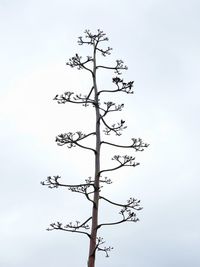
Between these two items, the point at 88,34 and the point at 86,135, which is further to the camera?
the point at 88,34

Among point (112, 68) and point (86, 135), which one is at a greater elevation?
point (112, 68)

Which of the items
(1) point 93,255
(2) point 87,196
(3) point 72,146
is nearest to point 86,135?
(3) point 72,146

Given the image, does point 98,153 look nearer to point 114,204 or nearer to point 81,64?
point 114,204

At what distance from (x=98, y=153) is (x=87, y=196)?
998 mm

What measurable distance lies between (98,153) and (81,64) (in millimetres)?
2451

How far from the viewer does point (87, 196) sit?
11.0m

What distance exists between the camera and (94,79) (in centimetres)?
1252

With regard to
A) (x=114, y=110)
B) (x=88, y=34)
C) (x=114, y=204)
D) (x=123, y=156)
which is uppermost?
(x=88, y=34)

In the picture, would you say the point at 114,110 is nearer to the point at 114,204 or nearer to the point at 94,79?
the point at 94,79

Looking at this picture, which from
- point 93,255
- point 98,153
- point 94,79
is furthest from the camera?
point 94,79

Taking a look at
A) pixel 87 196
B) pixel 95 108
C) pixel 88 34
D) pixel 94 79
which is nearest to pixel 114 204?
pixel 87 196

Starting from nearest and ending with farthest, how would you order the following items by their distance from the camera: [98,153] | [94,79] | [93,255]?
1. [93,255]
2. [98,153]
3. [94,79]

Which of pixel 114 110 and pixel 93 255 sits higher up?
pixel 114 110

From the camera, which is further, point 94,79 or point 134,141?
point 94,79
